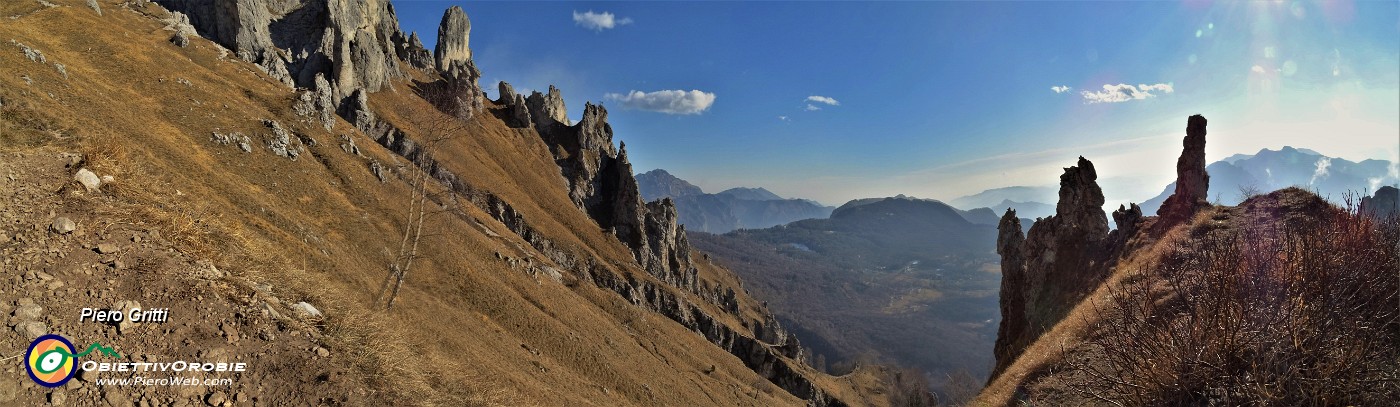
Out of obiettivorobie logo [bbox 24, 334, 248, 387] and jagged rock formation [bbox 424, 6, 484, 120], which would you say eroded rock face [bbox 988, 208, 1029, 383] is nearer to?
obiettivorobie logo [bbox 24, 334, 248, 387]

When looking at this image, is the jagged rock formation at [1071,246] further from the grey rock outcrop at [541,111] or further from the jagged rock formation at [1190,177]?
the grey rock outcrop at [541,111]

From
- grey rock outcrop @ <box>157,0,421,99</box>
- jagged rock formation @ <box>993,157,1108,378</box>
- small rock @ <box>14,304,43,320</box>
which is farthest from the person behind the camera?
grey rock outcrop @ <box>157,0,421,99</box>

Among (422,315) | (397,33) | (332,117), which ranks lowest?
(422,315)

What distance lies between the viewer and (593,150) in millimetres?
154000

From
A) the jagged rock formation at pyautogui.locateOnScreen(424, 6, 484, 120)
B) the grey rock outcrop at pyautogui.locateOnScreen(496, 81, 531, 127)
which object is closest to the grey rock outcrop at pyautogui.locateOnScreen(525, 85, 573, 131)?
the grey rock outcrop at pyautogui.locateOnScreen(496, 81, 531, 127)

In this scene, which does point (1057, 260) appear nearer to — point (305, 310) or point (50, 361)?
point (305, 310)

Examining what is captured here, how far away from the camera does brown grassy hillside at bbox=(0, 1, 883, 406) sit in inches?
327

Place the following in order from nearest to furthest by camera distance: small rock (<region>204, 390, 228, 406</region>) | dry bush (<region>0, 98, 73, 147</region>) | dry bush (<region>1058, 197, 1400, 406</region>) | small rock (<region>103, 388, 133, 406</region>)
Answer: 1. small rock (<region>103, 388, 133, 406</region>)
2. dry bush (<region>1058, 197, 1400, 406</region>)
3. small rock (<region>204, 390, 228, 406</region>)
4. dry bush (<region>0, 98, 73, 147</region>)

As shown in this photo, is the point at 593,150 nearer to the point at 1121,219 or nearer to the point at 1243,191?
the point at 1121,219

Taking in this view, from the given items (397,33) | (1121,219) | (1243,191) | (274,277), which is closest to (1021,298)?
(1121,219)

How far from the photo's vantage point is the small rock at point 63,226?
8.58 m

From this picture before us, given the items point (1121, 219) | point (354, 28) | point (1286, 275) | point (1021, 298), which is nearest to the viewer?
point (1286, 275)

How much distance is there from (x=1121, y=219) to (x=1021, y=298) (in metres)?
12.7

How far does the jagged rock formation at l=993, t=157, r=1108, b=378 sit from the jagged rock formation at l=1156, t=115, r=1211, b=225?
5764 millimetres
